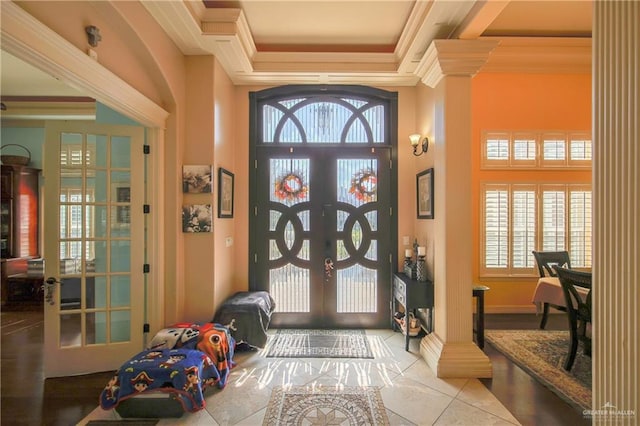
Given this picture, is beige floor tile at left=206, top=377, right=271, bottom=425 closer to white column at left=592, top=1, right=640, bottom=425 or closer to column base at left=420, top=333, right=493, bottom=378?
column base at left=420, top=333, right=493, bottom=378

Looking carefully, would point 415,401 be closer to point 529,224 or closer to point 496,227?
point 496,227

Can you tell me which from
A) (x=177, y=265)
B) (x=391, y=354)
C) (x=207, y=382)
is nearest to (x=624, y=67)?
(x=391, y=354)

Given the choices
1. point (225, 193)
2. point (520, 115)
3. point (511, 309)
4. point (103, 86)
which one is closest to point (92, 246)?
point (225, 193)

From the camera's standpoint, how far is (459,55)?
2699 mm

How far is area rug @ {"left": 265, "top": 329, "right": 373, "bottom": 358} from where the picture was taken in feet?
10.3

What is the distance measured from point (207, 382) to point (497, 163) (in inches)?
184

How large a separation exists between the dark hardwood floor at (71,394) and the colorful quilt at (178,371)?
1.58 feet

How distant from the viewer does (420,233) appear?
3650 millimetres

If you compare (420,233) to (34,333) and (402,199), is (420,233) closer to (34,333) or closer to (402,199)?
(402,199)

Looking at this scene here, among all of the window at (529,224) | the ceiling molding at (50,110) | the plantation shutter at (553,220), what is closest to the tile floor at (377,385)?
the window at (529,224)

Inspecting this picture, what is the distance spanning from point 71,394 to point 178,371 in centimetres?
114

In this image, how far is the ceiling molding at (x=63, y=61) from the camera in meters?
1.54

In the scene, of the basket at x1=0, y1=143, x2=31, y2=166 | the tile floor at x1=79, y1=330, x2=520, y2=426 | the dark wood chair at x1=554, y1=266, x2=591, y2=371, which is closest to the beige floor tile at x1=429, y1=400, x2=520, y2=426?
the tile floor at x1=79, y1=330, x2=520, y2=426

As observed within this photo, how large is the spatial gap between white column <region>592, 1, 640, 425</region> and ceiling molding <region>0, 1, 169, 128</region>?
284 cm
